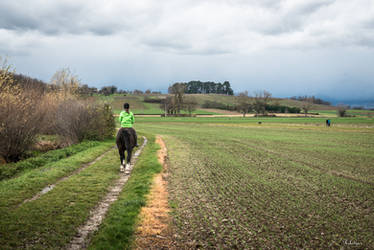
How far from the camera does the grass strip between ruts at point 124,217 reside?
18.9 feet

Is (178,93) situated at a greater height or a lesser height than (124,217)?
greater

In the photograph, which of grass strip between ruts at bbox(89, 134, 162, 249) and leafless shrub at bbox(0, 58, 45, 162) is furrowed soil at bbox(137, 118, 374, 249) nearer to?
grass strip between ruts at bbox(89, 134, 162, 249)

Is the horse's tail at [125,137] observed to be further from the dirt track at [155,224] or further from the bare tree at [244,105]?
the bare tree at [244,105]

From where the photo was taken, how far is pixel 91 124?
2597cm

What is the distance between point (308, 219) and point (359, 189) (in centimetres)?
456

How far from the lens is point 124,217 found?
711cm

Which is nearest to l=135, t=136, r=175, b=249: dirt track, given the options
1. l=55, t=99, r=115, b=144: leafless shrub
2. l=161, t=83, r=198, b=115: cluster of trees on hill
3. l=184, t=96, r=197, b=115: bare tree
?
l=55, t=99, r=115, b=144: leafless shrub

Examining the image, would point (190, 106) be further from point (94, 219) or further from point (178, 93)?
point (94, 219)

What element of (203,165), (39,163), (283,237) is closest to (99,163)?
(39,163)

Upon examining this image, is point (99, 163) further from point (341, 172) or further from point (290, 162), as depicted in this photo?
point (341, 172)

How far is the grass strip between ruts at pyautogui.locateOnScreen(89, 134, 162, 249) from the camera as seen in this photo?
5.75 metres

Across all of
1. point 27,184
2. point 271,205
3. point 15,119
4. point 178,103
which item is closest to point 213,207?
point 271,205

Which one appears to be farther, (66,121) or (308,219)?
(66,121)

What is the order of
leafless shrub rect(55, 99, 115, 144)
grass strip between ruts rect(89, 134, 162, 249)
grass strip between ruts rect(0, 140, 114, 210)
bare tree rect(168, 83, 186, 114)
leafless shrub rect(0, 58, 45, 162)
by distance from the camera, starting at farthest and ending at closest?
bare tree rect(168, 83, 186, 114) → leafless shrub rect(55, 99, 115, 144) → leafless shrub rect(0, 58, 45, 162) → grass strip between ruts rect(0, 140, 114, 210) → grass strip between ruts rect(89, 134, 162, 249)
